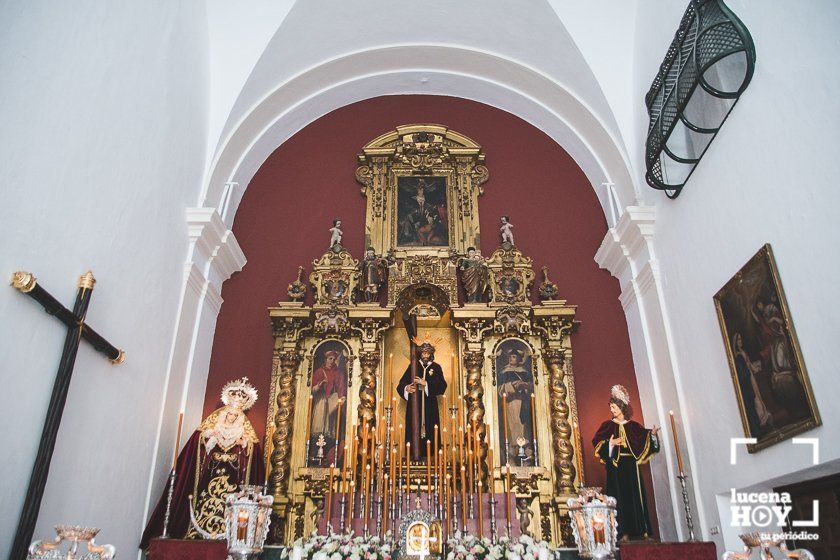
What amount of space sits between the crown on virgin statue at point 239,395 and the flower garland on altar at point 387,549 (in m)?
1.63

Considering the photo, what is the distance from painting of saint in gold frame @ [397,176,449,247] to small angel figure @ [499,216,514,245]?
26.1 inches

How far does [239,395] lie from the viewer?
621cm

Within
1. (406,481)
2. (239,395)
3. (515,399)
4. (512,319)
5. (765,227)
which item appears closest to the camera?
(765,227)

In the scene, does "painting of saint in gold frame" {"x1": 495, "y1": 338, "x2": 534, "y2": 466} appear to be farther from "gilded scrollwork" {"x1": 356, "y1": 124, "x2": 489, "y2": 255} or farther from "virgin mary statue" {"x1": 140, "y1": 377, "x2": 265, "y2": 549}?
"virgin mary statue" {"x1": 140, "y1": 377, "x2": 265, "y2": 549}

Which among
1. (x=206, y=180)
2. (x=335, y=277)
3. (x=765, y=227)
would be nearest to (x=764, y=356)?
(x=765, y=227)

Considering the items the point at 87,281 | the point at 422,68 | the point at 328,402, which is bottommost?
the point at 328,402

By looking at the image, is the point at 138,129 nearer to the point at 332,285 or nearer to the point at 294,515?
the point at 332,285

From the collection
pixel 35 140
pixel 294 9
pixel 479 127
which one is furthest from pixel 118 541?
pixel 479 127

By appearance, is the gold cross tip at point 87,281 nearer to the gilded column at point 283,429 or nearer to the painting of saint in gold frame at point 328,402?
the gilded column at point 283,429

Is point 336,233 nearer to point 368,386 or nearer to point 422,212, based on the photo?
point 422,212

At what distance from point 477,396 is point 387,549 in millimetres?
2247

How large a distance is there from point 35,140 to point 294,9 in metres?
3.95

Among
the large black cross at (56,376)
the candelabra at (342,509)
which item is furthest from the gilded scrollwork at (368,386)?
the large black cross at (56,376)

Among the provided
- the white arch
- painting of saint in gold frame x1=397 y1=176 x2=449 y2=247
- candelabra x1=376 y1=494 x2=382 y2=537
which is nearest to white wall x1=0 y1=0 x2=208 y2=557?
the white arch
